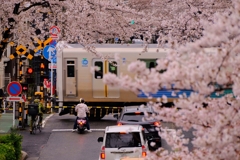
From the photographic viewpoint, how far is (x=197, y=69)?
17.0 feet

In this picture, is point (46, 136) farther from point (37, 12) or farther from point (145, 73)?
point (145, 73)

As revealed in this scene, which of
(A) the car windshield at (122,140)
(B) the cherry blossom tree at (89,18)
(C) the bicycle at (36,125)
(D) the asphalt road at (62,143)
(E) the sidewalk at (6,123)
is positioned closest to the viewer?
(A) the car windshield at (122,140)

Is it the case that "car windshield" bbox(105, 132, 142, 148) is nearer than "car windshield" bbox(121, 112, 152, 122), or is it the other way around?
"car windshield" bbox(105, 132, 142, 148)

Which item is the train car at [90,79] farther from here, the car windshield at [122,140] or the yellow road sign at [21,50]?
the car windshield at [122,140]

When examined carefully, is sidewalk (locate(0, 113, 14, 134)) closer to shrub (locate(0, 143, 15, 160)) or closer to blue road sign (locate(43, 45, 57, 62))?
blue road sign (locate(43, 45, 57, 62))

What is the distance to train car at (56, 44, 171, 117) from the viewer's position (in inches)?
1053

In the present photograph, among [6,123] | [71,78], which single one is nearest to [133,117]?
[71,78]

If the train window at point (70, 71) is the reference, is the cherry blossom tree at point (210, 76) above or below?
below

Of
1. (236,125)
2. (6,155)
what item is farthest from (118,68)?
(236,125)

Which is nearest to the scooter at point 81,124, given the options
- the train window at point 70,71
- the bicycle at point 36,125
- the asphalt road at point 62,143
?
the asphalt road at point 62,143

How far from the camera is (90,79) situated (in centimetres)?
2673

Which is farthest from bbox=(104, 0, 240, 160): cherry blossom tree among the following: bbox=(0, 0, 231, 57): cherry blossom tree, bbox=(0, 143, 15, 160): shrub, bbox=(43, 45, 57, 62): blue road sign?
bbox=(43, 45, 57, 62): blue road sign

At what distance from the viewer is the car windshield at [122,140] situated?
1372 cm

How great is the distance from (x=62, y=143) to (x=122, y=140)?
7.15 meters
